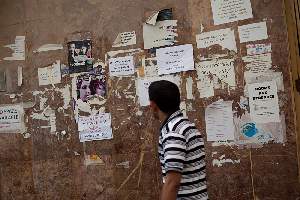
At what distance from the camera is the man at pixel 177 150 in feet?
8.58

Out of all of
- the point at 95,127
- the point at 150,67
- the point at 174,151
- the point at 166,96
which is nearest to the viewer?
the point at 174,151

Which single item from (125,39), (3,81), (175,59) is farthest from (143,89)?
(3,81)

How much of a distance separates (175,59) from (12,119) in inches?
80.7

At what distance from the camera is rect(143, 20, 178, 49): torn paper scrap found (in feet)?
13.5

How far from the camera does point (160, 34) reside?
4160 mm

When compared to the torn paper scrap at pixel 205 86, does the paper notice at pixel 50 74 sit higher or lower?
higher

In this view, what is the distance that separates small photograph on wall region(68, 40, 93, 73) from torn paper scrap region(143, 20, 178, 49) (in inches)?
25.6

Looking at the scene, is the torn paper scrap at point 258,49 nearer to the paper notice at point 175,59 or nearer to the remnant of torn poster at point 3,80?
the paper notice at point 175,59

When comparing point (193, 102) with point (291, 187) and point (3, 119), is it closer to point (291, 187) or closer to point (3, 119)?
point (291, 187)

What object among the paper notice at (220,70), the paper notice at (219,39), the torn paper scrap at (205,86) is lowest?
the torn paper scrap at (205,86)

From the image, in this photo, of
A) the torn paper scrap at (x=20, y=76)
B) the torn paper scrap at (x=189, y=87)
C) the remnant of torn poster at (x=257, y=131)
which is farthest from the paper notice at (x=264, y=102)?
the torn paper scrap at (x=20, y=76)

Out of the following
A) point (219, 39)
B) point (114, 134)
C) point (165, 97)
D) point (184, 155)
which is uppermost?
point (219, 39)

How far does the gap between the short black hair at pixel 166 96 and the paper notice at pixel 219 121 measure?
48.3 inches

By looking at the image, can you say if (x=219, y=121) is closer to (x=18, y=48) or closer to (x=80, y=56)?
(x=80, y=56)
